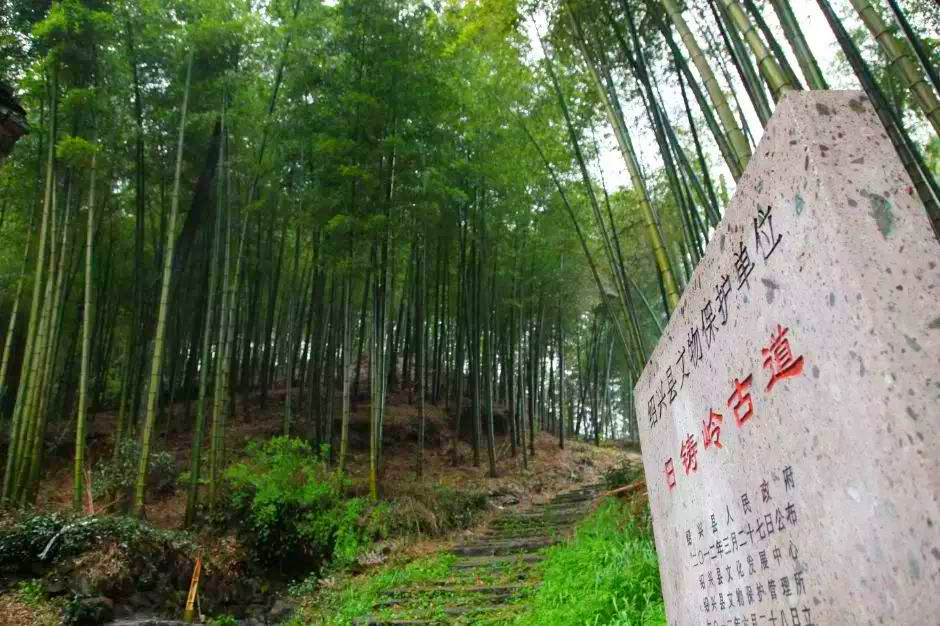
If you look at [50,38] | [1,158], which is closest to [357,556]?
[1,158]

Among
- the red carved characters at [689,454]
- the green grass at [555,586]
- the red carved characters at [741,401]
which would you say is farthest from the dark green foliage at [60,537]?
the red carved characters at [741,401]

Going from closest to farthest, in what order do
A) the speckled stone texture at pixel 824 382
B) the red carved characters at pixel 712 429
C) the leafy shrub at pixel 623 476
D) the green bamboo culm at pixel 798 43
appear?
the speckled stone texture at pixel 824 382 → the red carved characters at pixel 712 429 → the green bamboo culm at pixel 798 43 → the leafy shrub at pixel 623 476

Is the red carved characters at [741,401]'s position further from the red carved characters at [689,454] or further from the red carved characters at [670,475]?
the red carved characters at [670,475]

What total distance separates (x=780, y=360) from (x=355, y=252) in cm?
560

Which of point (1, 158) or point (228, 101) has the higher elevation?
point (228, 101)

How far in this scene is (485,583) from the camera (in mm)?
4570

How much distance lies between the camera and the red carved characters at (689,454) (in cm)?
158

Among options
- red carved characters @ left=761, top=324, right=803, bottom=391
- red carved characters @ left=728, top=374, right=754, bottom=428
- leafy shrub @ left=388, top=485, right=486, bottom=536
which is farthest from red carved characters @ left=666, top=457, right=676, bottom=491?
leafy shrub @ left=388, top=485, right=486, bottom=536

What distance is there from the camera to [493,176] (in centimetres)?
731

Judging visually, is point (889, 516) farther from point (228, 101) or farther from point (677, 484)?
point (228, 101)

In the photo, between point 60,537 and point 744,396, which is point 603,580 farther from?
point 60,537

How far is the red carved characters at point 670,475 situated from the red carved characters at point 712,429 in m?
0.36

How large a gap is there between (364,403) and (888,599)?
392 inches

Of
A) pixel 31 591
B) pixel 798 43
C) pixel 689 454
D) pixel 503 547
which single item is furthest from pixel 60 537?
pixel 798 43
